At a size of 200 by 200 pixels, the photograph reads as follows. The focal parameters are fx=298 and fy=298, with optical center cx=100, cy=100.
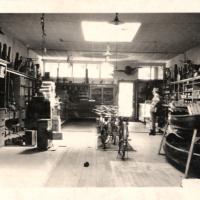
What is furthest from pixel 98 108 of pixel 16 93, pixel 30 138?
pixel 16 93

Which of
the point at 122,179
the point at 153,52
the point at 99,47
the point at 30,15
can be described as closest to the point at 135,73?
the point at 153,52

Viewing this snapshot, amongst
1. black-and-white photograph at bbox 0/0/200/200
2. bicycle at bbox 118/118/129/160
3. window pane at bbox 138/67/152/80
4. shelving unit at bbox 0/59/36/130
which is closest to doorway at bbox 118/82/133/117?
black-and-white photograph at bbox 0/0/200/200

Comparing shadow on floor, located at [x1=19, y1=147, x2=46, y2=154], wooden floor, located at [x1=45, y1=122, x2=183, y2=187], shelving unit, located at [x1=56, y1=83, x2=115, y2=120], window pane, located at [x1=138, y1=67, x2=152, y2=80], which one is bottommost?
wooden floor, located at [x1=45, y1=122, x2=183, y2=187]

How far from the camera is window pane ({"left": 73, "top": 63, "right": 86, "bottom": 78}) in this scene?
19.8 metres

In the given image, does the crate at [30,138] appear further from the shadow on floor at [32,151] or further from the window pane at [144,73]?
the window pane at [144,73]

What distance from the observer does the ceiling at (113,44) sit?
8.67 m

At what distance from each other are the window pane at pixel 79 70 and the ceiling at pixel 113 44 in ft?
12.1

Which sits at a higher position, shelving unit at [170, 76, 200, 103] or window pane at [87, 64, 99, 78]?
window pane at [87, 64, 99, 78]

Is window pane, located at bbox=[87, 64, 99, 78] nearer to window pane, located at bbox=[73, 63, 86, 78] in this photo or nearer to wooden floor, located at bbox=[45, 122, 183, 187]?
window pane, located at bbox=[73, 63, 86, 78]

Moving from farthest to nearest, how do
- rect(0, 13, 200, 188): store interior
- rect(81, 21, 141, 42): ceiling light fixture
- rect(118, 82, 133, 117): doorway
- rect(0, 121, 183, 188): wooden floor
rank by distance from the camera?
rect(118, 82, 133, 117): doorway
rect(81, 21, 141, 42): ceiling light fixture
rect(0, 13, 200, 188): store interior
rect(0, 121, 183, 188): wooden floor

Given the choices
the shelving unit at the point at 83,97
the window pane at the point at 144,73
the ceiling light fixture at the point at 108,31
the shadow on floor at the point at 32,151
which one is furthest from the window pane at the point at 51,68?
the shadow on floor at the point at 32,151

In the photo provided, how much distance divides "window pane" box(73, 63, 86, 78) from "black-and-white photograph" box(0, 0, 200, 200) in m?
0.13

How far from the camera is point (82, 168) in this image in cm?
602

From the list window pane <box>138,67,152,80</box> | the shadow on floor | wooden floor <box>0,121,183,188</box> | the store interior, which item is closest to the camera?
wooden floor <box>0,121,183,188</box>
